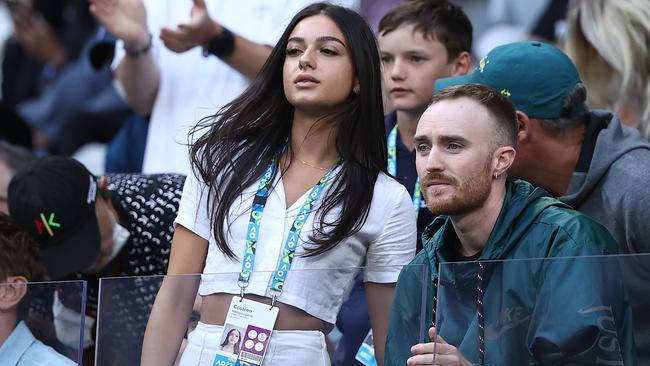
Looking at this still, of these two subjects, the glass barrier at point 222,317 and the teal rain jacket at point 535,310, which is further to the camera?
the glass barrier at point 222,317

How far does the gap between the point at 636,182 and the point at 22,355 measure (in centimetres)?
202

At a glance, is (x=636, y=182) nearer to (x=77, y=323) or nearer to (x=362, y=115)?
(x=362, y=115)

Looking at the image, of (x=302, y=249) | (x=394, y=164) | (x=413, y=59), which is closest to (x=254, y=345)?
(x=302, y=249)

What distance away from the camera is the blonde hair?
19.8 ft

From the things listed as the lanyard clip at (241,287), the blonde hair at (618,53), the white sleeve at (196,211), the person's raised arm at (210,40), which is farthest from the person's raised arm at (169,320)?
the blonde hair at (618,53)

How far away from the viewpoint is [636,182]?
444cm

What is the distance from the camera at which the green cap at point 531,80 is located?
15.4 ft

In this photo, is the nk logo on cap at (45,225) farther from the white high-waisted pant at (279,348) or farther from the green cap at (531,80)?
the green cap at (531,80)

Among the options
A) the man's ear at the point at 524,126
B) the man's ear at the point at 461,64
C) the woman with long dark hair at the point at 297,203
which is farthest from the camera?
the man's ear at the point at 461,64

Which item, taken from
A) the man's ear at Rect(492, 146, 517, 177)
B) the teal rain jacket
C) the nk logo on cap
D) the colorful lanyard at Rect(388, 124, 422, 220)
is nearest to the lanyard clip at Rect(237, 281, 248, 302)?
the teal rain jacket

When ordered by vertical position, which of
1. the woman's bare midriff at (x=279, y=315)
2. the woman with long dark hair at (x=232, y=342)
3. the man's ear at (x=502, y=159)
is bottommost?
the woman with long dark hair at (x=232, y=342)

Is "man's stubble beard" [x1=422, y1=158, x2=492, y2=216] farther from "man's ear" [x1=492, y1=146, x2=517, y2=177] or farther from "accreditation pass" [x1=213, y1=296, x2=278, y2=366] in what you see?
"accreditation pass" [x1=213, y1=296, x2=278, y2=366]

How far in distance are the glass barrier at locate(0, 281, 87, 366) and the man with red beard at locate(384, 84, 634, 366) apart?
Result: 912 millimetres

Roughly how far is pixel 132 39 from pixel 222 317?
2.23 m
